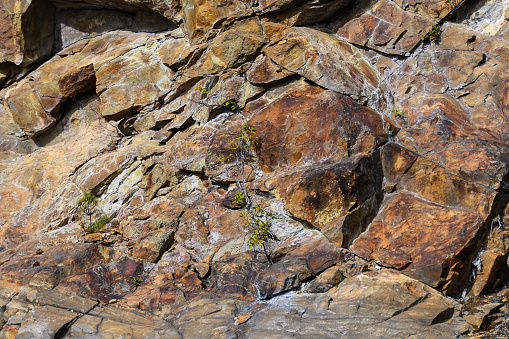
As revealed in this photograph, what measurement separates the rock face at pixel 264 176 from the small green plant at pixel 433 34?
0.06 feet

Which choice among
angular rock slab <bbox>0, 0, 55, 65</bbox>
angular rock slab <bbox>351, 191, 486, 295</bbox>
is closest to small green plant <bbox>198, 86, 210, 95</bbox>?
angular rock slab <bbox>351, 191, 486, 295</bbox>

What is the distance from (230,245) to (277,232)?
561 mm

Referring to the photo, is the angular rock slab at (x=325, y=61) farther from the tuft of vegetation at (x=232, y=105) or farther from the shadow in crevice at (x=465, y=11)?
the shadow in crevice at (x=465, y=11)

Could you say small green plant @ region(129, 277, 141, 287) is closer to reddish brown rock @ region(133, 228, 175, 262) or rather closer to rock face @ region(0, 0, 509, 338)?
rock face @ region(0, 0, 509, 338)

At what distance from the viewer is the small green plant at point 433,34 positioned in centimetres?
610

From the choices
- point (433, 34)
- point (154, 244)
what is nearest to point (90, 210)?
point (154, 244)

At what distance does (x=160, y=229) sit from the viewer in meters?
5.75

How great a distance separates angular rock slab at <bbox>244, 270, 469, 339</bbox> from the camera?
13.7 ft

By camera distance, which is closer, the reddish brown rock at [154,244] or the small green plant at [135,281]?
the small green plant at [135,281]

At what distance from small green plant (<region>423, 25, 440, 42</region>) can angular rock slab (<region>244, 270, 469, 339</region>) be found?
3.15 m

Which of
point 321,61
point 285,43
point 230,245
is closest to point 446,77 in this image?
point 321,61

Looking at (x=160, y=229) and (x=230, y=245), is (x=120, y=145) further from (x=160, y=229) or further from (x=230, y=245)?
(x=230, y=245)

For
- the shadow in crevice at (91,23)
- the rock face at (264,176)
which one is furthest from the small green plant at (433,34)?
the shadow in crevice at (91,23)

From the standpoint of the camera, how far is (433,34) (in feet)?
20.1
